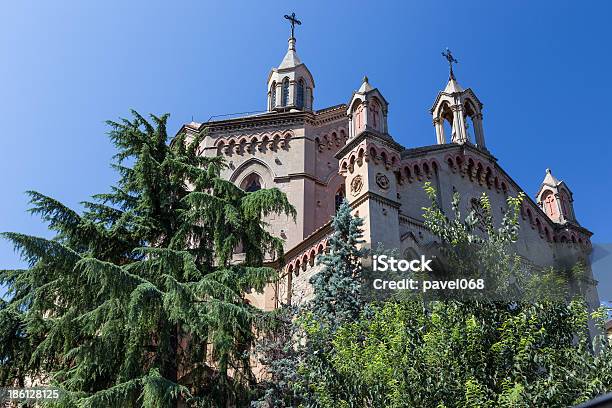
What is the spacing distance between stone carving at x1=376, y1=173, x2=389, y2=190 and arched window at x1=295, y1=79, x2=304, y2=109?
1134 cm

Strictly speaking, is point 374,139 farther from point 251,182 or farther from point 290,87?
point 290,87

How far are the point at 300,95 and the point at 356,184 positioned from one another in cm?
1224

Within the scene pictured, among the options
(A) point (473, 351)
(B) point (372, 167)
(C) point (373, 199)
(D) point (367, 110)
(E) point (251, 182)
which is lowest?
(A) point (473, 351)

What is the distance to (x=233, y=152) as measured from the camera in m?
25.0

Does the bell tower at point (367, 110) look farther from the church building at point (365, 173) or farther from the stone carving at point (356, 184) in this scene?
the stone carving at point (356, 184)

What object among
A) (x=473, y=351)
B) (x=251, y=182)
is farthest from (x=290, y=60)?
(x=473, y=351)

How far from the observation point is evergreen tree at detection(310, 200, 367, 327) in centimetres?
1432

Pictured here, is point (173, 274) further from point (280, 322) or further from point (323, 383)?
point (323, 383)

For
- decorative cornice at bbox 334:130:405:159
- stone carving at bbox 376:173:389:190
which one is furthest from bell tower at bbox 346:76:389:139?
stone carving at bbox 376:173:389:190

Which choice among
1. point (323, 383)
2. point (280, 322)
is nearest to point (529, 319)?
point (323, 383)

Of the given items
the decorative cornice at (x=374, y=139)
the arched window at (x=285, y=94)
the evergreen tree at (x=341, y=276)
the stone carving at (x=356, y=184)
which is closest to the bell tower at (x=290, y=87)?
the arched window at (x=285, y=94)

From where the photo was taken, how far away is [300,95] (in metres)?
28.5

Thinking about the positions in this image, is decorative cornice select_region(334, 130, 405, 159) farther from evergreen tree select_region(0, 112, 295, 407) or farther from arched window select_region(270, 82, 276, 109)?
arched window select_region(270, 82, 276, 109)

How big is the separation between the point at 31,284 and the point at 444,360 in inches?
367
